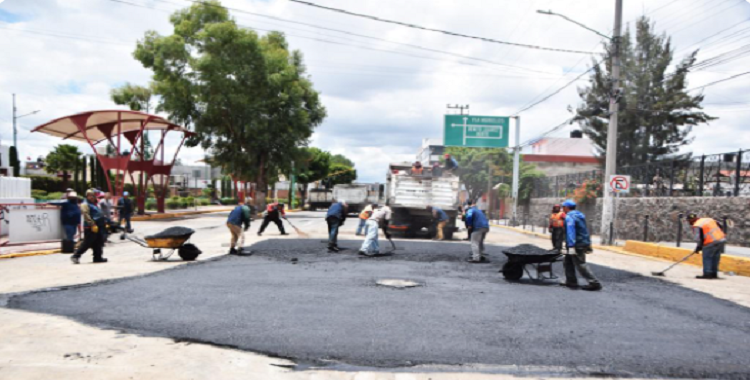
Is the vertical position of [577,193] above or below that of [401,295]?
above

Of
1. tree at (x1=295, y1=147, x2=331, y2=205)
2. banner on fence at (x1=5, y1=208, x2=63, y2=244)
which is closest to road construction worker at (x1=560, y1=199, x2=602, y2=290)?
banner on fence at (x1=5, y1=208, x2=63, y2=244)

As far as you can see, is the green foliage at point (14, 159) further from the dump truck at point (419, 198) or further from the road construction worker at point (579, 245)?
the road construction worker at point (579, 245)

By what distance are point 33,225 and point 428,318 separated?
1200 cm

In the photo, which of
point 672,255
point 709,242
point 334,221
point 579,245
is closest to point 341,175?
point 672,255

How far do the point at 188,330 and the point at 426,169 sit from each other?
14.8 m

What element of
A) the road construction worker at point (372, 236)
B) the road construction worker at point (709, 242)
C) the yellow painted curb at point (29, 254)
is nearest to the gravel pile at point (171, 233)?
the road construction worker at point (372, 236)

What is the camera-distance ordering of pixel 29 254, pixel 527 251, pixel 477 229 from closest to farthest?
pixel 527 251
pixel 477 229
pixel 29 254

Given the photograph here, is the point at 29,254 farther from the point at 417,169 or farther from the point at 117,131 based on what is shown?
the point at 117,131

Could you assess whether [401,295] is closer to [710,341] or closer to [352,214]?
[710,341]

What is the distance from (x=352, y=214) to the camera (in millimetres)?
36000

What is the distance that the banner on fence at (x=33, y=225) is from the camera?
1326cm

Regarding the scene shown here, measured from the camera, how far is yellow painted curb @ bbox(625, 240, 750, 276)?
11.9 meters

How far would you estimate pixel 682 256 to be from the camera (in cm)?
1428

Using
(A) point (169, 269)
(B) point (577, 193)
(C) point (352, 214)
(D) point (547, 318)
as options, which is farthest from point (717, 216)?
(C) point (352, 214)
